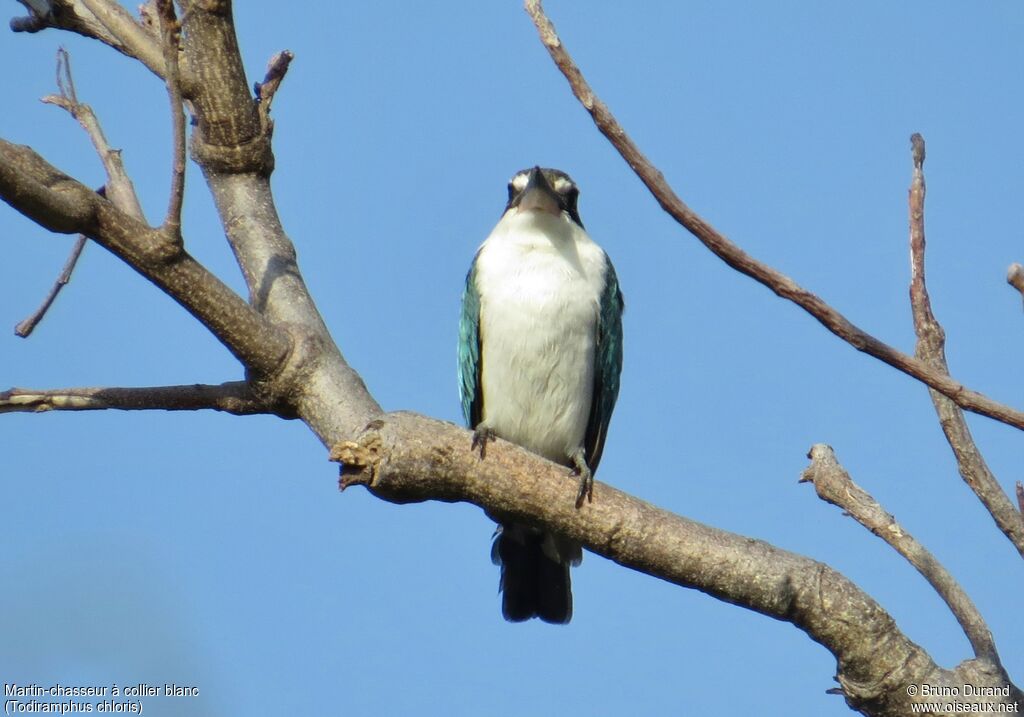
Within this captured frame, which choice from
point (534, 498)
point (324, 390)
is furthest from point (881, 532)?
point (324, 390)

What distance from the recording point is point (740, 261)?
2.96m

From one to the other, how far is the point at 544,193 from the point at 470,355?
0.97 meters

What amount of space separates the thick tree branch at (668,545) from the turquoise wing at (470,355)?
88.7 inches

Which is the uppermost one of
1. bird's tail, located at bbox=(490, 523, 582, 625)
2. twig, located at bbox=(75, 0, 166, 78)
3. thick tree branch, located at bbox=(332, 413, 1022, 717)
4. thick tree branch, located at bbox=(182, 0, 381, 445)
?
twig, located at bbox=(75, 0, 166, 78)

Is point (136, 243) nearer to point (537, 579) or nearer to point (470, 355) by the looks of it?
point (470, 355)

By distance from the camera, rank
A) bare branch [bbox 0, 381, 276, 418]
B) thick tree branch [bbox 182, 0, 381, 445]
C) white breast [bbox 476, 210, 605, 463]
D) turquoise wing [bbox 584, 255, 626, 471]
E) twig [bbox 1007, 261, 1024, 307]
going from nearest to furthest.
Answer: twig [bbox 1007, 261, 1024, 307], bare branch [bbox 0, 381, 276, 418], thick tree branch [bbox 182, 0, 381, 445], white breast [bbox 476, 210, 605, 463], turquoise wing [bbox 584, 255, 626, 471]

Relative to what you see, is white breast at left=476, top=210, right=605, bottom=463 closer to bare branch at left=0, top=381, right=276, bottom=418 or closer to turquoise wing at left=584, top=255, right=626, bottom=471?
turquoise wing at left=584, top=255, right=626, bottom=471

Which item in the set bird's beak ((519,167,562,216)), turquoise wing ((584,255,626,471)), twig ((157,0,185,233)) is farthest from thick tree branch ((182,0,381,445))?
turquoise wing ((584,255,626,471))

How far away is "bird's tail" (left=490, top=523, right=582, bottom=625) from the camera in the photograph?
589cm

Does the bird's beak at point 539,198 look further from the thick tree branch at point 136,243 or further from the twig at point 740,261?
the twig at point 740,261

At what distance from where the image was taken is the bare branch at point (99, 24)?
5438mm

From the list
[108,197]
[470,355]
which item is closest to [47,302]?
[108,197]

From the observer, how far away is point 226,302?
387 centimetres

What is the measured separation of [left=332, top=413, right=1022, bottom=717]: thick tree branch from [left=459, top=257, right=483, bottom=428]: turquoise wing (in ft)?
7.39
